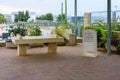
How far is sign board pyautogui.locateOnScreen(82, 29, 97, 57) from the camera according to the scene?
24.2ft

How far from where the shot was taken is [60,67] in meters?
5.91

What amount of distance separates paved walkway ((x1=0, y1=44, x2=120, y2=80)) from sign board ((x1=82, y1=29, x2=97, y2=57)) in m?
0.24

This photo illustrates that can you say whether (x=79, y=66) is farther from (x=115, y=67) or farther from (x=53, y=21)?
(x=53, y=21)

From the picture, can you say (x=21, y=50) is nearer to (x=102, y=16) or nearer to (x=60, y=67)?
(x=60, y=67)

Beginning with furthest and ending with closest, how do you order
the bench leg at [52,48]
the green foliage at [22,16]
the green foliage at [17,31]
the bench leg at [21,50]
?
1. the green foliage at [22,16]
2. the green foliage at [17,31]
3. the bench leg at [52,48]
4. the bench leg at [21,50]

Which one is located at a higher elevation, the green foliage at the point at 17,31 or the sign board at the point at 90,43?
the green foliage at the point at 17,31

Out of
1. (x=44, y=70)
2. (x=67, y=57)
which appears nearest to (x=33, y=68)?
(x=44, y=70)

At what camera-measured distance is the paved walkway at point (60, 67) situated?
5.00m

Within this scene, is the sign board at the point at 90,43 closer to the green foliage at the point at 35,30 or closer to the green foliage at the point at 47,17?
the green foliage at the point at 35,30

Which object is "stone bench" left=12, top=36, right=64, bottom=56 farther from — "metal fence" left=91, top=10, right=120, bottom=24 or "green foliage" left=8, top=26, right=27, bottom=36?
"metal fence" left=91, top=10, right=120, bottom=24

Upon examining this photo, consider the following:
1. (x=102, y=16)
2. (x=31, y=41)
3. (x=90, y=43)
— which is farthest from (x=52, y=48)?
(x=102, y=16)

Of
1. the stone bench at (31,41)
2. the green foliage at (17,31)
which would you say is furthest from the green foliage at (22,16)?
the stone bench at (31,41)

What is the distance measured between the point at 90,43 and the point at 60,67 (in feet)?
6.21

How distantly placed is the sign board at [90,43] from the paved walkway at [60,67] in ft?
0.79
